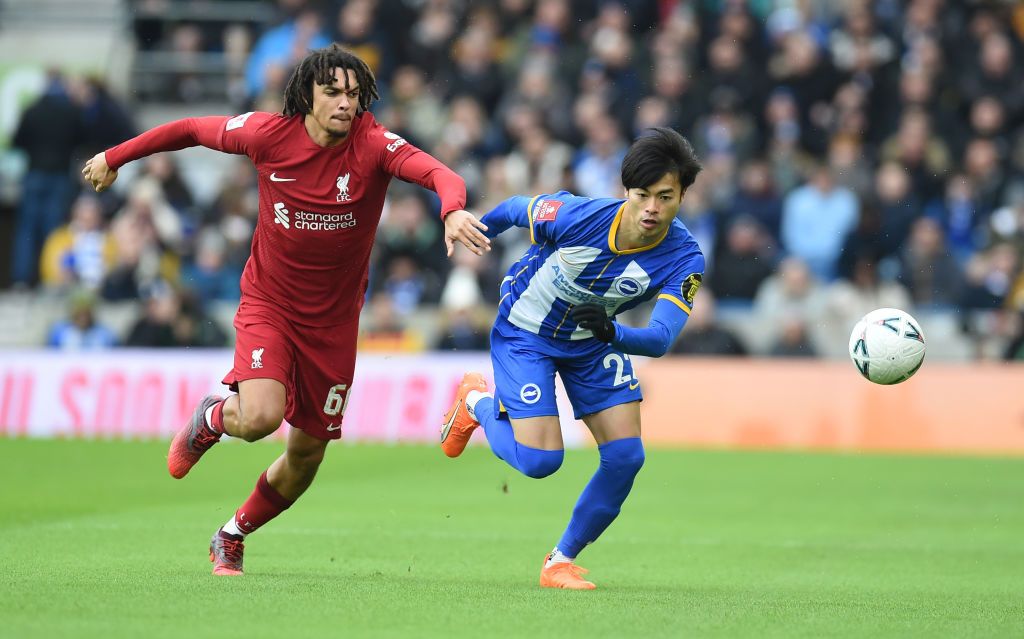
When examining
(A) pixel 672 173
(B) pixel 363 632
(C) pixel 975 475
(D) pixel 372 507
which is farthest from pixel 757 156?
(B) pixel 363 632

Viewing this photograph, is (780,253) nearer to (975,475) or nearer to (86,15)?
(975,475)

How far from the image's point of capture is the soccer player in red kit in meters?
7.75

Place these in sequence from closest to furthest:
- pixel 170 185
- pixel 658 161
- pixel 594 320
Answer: pixel 594 320
pixel 658 161
pixel 170 185

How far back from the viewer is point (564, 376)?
8.26 m

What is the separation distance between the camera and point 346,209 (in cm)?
788

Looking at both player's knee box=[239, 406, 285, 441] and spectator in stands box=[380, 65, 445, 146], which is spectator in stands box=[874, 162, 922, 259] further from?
player's knee box=[239, 406, 285, 441]

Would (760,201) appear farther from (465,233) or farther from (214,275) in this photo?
(465,233)

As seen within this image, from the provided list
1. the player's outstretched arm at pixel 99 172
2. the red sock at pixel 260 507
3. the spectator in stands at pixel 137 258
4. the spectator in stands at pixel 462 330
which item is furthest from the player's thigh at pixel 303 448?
the spectator in stands at pixel 137 258

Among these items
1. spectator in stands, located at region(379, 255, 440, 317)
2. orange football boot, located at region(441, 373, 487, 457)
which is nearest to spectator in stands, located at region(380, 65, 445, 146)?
spectator in stands, located at region(379, 255, 440, 317)

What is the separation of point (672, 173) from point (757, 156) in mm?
11463

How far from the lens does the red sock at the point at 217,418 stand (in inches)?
311

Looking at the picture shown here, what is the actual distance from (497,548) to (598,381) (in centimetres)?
211

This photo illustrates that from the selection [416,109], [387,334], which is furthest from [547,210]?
[416,109]

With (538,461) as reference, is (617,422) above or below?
above
